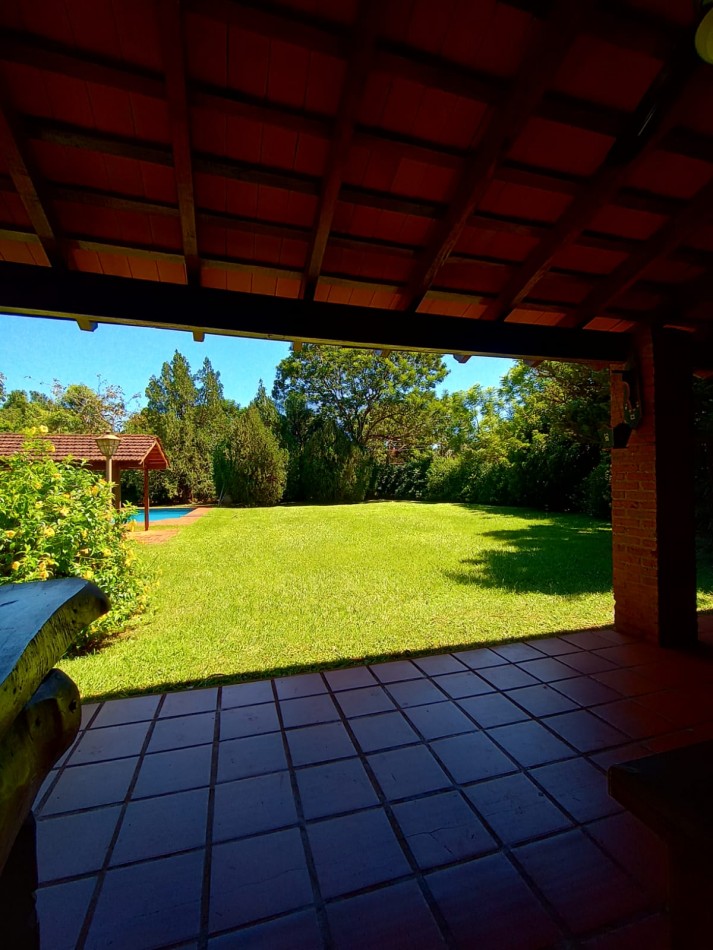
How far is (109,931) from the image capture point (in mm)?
1210

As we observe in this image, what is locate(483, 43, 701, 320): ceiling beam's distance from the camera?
5.20 ft

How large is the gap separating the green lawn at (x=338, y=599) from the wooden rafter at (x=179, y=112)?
103 inches

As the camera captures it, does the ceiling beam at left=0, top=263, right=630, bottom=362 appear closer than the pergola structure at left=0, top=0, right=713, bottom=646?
No

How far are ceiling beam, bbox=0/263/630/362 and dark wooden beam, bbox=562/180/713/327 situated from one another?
212 mm

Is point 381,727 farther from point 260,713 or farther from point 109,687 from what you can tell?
point 109,687

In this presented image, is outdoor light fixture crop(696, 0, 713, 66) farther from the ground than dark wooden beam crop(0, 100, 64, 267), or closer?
farther from the ground

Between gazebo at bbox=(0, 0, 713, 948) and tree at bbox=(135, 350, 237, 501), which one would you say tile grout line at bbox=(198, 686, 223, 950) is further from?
tree at bbox=(135, 350, 237, 501)

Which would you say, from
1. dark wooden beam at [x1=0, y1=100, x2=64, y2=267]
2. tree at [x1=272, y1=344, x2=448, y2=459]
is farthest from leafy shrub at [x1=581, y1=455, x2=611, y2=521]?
dark wooden beam at [x1=0, y1=100, x2=64, y2=267]

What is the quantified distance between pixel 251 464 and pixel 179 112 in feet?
46.5

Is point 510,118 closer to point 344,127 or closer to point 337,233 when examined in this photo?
point 344,127

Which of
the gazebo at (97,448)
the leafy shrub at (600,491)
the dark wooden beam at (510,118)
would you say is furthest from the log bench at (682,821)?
the gazebo at (97,448)

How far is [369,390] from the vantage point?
20.0 m

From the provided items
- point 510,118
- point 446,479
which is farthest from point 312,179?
point 446,479

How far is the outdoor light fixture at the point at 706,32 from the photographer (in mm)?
1251
